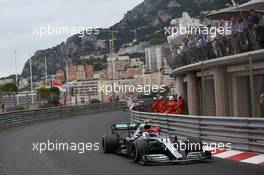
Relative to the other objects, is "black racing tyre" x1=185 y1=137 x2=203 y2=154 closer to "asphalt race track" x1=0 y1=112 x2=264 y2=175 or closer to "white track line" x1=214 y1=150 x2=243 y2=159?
"asphalt race track" x1=0 y1=112 x2=264 y2=175

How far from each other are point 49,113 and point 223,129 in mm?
30074

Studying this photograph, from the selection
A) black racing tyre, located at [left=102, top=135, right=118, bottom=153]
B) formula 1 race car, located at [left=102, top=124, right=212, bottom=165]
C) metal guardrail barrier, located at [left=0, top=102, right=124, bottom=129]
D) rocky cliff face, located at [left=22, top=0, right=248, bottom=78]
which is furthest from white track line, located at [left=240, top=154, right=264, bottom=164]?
rocky cliff face, located at [left=22, top=0, right=248, bottom=78]

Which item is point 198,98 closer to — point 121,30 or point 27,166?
point 27,166

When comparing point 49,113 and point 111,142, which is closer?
point 111,142

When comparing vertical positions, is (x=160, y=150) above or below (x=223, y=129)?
below

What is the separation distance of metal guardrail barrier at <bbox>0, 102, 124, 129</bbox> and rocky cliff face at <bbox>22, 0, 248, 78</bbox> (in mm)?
47006

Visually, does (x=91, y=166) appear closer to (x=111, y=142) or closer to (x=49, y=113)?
(x=111, y=142)

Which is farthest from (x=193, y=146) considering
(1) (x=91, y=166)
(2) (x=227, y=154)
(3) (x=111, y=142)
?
(3) (x=111, y=142)

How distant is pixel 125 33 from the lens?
14138 centimetres

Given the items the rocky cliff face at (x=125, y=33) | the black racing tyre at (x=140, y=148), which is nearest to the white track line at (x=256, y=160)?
the black racing tyre at (x=140, y=148)

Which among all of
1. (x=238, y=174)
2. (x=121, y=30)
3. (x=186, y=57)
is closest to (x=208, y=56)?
(x=186, y=57)

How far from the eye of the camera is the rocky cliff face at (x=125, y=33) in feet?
381

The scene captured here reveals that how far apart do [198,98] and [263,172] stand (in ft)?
49.2

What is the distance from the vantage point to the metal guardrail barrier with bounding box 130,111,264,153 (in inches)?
523
